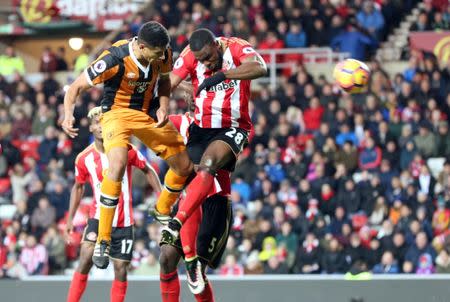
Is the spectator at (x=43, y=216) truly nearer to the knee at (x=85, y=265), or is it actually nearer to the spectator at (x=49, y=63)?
the spectator at (x=49, y=63)

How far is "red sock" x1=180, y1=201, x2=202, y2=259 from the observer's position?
1208 centimetres

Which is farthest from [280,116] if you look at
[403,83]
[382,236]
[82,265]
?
[82,265]

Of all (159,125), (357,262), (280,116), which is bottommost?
(357,262)

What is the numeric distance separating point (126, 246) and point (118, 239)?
115 mm

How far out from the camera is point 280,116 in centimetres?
1998

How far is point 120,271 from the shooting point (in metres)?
13.0

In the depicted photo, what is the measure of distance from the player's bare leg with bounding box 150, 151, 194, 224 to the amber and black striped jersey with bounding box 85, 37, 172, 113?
56 cm

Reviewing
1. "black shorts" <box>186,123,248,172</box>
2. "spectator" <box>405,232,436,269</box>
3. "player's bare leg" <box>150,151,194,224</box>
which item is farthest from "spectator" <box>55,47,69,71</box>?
"black shorts" <box>186,123,248,172</box>

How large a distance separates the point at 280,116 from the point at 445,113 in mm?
2514

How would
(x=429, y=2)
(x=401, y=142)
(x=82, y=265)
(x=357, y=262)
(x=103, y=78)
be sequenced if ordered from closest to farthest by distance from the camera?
(x=103, y=78), (x=82, y=265), (x=357, y=262), (x=401, y=142), (x=429, y=2)

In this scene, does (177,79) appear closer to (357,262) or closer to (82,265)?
(82,265)

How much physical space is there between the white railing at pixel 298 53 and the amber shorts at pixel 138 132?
9449 mm

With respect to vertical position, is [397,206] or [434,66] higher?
[434,66]

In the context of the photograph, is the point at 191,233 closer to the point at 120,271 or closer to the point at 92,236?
the point at 120,271
